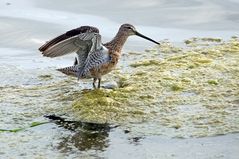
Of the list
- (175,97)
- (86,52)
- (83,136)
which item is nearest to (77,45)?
(86,52)

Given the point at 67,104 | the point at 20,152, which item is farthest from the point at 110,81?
the point at 20,152

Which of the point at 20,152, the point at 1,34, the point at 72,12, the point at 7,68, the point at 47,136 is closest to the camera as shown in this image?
the point at 20,152

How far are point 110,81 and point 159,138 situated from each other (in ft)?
5.91

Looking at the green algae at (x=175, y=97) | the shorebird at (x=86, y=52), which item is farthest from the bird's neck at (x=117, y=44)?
the green algae at (x=175, y=97)

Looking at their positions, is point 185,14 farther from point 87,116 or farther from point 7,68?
point 87,116

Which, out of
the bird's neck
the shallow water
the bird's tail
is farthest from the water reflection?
the bird's neck

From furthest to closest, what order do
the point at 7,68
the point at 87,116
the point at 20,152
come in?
1. the point at 7,68
2. the point at 87,116
3. the point at 20,152

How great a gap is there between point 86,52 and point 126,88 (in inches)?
22.7

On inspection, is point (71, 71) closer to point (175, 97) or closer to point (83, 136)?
point (175, 97)

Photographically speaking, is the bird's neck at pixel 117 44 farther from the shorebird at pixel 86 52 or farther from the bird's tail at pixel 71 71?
the bird's tail at pixel 71 71

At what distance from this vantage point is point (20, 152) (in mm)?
5430

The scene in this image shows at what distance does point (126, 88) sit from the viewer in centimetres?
694

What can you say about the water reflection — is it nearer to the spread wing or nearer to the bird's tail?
the spread wing

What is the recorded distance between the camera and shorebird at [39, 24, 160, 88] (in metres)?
6.72
